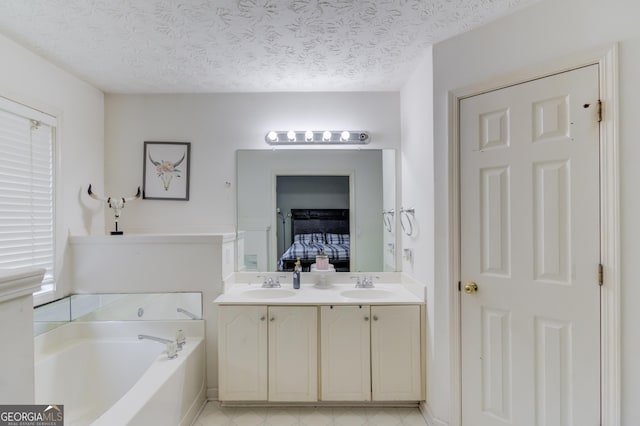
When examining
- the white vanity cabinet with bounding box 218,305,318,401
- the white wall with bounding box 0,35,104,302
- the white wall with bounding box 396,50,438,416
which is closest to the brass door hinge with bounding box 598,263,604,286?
the white wall with bounding box 396,50,438,416

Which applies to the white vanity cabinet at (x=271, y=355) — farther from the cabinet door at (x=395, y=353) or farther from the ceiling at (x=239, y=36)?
the ceiling at (x=239, y=36)

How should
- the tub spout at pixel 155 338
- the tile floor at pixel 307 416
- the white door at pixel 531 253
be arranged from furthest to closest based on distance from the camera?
the tub spout at pixel 155 338, the tile floor at pixel 307 416, the white door at pixel 531 253

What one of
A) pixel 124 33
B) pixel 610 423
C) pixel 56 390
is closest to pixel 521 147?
pixel 610 423

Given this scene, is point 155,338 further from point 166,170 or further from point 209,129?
point 209,129

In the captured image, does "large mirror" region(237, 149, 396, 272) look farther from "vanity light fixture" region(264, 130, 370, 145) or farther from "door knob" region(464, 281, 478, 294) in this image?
"door knob" region(464, 281, 478, 294)

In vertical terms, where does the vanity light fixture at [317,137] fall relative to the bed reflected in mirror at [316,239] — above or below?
above

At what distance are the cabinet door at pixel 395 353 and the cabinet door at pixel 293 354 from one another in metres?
0.43

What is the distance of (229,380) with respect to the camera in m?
2.05

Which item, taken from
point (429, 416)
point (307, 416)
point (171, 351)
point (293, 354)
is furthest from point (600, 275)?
point (171, 351)

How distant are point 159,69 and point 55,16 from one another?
2.02ft

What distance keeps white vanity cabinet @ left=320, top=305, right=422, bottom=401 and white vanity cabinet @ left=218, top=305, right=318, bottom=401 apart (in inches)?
4.6

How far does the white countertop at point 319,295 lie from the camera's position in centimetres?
207

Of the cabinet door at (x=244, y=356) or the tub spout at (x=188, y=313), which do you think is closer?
the cabinet door at (x=244, y=356)

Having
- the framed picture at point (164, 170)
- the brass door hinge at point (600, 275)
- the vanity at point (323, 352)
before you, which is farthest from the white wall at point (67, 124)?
the brass door hinge at point (600, 275)
